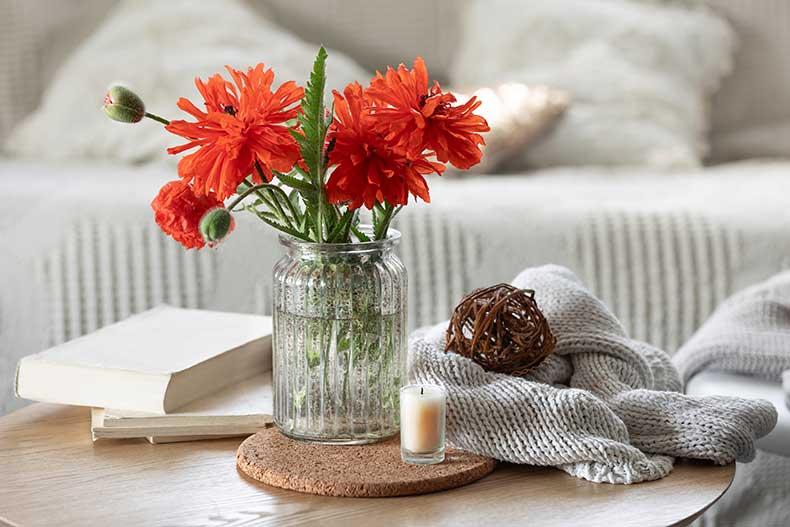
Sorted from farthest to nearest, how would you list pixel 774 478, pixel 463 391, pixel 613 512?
pixel 774 478 < pixel 463 391 < pixel 613 512

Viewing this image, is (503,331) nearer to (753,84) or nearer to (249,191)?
(249,191)

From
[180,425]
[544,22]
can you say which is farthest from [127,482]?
[544,22]

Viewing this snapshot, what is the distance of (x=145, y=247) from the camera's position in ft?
6.43

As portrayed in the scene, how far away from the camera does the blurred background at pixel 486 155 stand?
1937 millimetres

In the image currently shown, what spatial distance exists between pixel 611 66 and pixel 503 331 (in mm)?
1675

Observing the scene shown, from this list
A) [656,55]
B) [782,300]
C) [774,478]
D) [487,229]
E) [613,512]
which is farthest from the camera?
[656,55]

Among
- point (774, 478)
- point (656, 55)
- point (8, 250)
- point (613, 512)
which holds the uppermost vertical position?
point (656, 55)

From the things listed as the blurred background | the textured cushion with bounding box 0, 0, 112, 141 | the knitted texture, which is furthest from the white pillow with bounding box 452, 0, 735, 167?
the knitted texture

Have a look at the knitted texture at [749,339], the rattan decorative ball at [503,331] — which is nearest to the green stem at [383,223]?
the rattan decorative ball at [503,331]

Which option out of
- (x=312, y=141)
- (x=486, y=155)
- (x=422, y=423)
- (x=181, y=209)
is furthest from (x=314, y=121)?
(x=486, y=155)

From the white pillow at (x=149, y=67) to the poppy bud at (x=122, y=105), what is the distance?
151cm

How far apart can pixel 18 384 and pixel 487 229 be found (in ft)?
3.36

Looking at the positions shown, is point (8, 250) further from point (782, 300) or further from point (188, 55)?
point (782, 300)

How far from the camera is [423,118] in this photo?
0.88 metres
